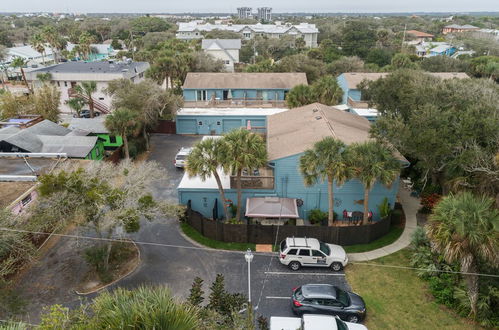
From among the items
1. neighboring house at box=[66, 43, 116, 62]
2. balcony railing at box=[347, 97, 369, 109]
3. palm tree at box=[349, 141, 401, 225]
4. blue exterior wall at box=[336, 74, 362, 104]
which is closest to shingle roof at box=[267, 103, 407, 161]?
palm tree at box=[349, 141, 401, 225]

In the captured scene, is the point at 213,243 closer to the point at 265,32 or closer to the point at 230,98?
the point at 230,98

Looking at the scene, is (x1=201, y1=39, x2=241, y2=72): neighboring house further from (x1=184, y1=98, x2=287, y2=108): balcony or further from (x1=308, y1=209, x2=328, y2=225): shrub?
(x1=308, y1=209, x2=328, y2=225): shrub

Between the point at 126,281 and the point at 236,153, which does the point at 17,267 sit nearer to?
the point at 126,281

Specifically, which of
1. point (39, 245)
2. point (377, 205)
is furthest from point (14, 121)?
point (377, 205)

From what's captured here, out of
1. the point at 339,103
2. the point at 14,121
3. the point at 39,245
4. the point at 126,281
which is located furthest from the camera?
the point at 339,103

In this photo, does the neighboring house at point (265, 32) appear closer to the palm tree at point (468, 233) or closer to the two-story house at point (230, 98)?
the two-story house at point (230, 98)

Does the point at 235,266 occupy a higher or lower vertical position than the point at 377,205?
lower

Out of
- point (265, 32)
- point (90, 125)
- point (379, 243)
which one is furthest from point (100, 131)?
point (265, 32)
